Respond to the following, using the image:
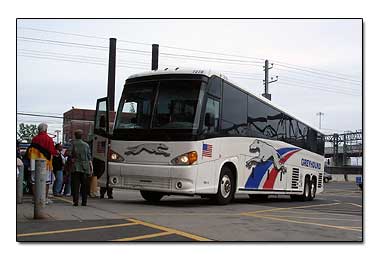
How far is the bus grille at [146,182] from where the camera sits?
10445 millimetres

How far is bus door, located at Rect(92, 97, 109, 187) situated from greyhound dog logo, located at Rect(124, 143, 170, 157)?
3.63ft

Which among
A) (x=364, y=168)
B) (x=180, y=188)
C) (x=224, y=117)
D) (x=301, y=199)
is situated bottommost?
(x=301, y=199)

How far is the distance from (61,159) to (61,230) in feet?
19.8

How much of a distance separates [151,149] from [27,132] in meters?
3.04

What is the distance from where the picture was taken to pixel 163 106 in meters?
10.7

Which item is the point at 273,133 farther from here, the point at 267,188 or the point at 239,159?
the point at 239,159

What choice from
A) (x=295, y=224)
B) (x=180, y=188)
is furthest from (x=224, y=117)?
(x=295, y=224)

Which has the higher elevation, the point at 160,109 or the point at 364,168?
the point at 160,109

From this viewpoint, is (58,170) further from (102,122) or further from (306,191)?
(306,191)

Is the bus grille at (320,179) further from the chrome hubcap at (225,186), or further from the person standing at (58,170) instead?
the person standing at (58,170)

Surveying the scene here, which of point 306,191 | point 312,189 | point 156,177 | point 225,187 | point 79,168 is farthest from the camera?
point 312,189

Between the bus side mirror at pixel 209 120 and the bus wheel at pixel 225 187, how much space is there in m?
1.35

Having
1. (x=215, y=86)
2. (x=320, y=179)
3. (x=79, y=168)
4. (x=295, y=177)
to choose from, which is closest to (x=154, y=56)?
(x=215, y=86)

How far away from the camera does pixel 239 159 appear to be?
41.3ft
